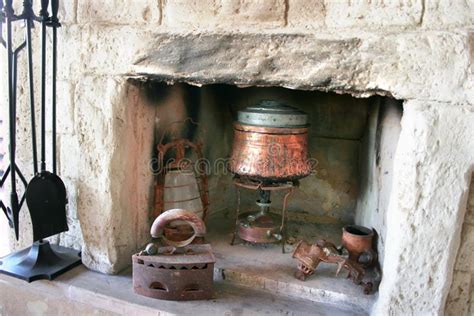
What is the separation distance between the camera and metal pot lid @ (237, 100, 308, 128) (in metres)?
1.66

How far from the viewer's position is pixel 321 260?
156 centimetres

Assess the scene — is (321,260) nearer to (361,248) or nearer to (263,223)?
(361,248)

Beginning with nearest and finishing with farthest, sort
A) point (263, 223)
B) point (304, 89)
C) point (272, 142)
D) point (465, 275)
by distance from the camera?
point (465, 275), point (304, 89), point (272, 142), point (263, 223)

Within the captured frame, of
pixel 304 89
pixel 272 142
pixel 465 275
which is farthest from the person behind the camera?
pixel 272 142

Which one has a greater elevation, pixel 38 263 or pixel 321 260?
pixel 321 260

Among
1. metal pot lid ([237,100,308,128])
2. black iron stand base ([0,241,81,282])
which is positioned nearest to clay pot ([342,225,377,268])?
metal pot lid ([237,100,308,128])

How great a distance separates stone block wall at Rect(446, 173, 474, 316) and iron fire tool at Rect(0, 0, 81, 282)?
1.50 metres

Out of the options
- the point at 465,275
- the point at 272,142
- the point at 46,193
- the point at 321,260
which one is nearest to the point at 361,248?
the point at 321,260

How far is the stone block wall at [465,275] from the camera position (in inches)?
48.5

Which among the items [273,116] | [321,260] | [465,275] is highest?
[273,116]

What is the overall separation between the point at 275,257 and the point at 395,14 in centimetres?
112

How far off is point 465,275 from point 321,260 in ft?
1.66

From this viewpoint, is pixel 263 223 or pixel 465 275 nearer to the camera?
pixel 465 275

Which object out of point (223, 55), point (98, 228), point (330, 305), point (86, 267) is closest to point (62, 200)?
point (98, 228)
